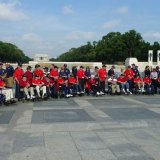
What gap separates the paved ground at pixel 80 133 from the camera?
7250mm

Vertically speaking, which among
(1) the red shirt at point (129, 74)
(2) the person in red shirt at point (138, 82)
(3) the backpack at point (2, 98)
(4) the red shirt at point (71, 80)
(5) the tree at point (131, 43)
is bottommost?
(3) the backpack at point (2, 98)

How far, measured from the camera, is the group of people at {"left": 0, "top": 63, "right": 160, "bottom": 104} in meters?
17.0

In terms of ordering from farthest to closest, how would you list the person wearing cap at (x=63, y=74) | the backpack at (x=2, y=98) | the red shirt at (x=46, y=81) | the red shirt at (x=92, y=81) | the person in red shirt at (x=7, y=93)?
the red shirt at (x=92, y=81), the person wearing cap at (x=63, y=74), the red shirt at (x=46, y=81), the person in red shirt at (x=7, y=93), the backpack at (x=2, y=98)

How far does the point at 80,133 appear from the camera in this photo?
30.3ft

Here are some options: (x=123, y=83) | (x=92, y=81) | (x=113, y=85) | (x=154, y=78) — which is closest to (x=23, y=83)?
(x=92, y=81)

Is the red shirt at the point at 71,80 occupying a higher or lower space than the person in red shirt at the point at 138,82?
higher

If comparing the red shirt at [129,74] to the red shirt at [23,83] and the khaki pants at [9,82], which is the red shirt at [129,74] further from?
the khaki pants at [9,82]

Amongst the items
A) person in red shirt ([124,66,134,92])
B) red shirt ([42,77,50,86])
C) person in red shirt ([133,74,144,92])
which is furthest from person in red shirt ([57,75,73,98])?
person in red shirt ([133,74,144,92])

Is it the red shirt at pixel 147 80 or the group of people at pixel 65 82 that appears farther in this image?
the red shirt at pixel 147 80

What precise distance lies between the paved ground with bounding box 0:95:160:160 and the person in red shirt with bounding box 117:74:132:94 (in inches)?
240

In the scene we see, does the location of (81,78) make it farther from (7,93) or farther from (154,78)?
(7,93)

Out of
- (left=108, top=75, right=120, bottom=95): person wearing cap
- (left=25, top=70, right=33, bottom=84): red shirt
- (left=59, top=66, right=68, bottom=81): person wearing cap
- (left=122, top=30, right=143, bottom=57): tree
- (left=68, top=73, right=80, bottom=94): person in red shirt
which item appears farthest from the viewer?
(left=122, top=30, right=143, bottom=57): tree

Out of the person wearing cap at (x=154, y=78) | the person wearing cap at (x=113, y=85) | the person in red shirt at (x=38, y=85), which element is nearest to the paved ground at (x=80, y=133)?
the person in red shirt at (x=38, y=85)

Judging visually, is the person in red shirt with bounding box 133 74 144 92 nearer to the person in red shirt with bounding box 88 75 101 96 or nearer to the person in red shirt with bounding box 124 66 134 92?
the person in red shirt with bounding box 124 66 134 92
